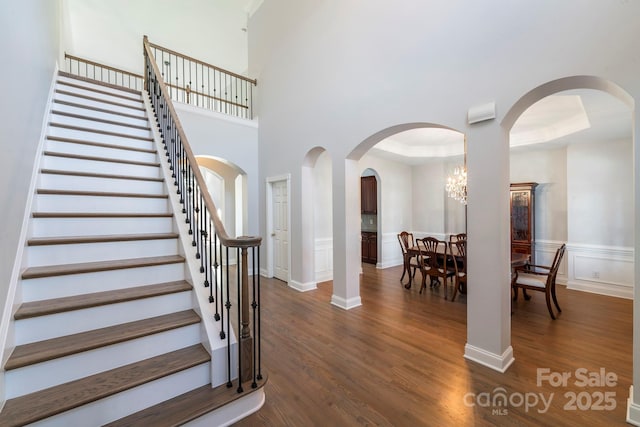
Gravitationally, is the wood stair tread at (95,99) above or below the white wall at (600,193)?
above

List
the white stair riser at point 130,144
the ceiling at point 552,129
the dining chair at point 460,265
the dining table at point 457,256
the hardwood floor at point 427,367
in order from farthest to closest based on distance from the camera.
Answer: the dining chair at point 460,265
the dining table at point 457,256
the ceiling at point 552,129
the white stair riser at point 130,144
the hardwood floor at point 427,367

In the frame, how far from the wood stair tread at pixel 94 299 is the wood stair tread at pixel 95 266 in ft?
0.55

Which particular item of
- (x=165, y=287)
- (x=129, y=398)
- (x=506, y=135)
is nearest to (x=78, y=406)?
(x=129, y=398)

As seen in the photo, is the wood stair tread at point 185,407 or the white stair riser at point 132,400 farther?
the wood stair tread at point 185,407

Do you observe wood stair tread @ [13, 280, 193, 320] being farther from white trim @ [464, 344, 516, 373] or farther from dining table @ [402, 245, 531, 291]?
dining table @ [402, 245, 531, 291]

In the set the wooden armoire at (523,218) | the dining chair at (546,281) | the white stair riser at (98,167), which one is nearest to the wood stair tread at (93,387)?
the white stair riser at (98,167)

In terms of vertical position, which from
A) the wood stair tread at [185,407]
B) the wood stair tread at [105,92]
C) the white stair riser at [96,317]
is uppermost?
the wood stair tread at [105,92]

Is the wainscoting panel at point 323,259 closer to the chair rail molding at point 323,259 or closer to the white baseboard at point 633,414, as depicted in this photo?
the chair rail molding at point 323,259

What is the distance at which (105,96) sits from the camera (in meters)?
3.93

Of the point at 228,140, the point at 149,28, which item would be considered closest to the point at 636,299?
the point at 228,140

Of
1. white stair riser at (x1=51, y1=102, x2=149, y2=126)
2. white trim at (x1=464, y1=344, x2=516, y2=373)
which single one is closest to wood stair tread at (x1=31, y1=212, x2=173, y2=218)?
white stair riser at (x1=51, y1=102, x2=149, y2=126)

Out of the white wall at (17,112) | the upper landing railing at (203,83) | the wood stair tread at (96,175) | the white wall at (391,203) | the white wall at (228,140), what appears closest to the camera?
the white wall at (17,112)

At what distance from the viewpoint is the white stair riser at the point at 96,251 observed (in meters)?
1.98

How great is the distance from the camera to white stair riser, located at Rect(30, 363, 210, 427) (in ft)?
4.68
